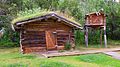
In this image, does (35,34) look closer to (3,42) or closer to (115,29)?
(3,42)

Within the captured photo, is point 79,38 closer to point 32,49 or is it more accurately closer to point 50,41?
point 50,41

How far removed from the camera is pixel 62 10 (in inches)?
1287

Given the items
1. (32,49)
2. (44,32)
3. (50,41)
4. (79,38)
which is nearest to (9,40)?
(79,38)

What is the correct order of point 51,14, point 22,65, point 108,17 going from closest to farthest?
point 22,65 → point 51,14 → point 108,17

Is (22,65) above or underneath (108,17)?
underneath

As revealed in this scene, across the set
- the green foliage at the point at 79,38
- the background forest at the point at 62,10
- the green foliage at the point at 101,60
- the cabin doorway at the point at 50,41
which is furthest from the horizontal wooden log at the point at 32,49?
the green foliage at the point at 79,38

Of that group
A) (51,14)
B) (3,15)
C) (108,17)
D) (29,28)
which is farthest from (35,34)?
(108,17)

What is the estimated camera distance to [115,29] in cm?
3469

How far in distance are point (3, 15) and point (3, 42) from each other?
3.46 m

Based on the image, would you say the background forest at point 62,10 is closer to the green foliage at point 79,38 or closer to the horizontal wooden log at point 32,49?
the green foliage at point 79,38

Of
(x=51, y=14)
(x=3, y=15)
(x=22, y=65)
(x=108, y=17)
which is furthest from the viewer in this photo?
(x=108, y=17)

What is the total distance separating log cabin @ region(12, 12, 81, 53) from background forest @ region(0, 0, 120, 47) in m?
7.29

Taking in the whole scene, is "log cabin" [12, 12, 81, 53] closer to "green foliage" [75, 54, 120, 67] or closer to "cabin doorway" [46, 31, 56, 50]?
"cabin doorway" [46, 31, 56, 50]

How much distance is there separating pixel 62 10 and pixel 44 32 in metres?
10.5
